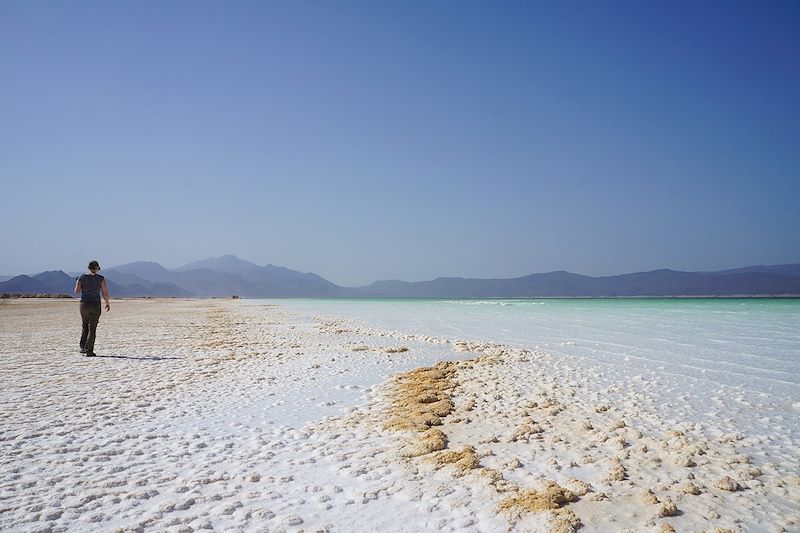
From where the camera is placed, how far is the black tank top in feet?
43.1

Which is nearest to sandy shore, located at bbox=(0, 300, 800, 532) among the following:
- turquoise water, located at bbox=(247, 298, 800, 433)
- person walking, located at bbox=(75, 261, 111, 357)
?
turquoise water, located at bbox=(247, 298, 800, 433)

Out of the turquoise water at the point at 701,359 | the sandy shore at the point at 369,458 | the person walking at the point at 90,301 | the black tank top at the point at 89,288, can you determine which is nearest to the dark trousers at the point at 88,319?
the person walking at the point at 90,301

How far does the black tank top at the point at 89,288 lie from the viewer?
13125 mm

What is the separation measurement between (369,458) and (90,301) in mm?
11665

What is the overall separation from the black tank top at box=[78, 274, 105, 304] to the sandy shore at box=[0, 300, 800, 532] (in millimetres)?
3347

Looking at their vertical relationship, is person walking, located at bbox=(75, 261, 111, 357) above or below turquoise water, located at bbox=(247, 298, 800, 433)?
above

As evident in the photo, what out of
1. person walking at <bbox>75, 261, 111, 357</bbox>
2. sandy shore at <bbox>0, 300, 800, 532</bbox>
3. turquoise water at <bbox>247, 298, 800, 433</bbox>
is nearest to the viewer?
sandy shore at <bbox>0, 300, 800, 532</bbox>

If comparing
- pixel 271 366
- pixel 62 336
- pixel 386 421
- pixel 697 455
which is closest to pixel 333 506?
pixel 386 421

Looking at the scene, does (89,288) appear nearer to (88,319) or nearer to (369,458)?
(88,319)

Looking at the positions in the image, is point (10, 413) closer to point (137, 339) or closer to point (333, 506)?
point (333, 506)

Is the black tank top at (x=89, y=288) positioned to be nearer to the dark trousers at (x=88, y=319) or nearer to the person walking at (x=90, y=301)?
the person walking at (x=90, y=301)

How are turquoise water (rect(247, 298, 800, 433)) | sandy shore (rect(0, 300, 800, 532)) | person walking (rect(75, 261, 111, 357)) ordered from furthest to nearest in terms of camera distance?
person walking (rect(75, 261, 111, 357)) → turquoise water (rect(247, 298, 800, 433)) → sandy shore (rect(0, 300, 800, 532))

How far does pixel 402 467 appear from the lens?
491 cm

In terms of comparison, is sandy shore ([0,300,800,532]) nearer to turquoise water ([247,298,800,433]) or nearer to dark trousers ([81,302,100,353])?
turquoise water ([247,298,800,433])
